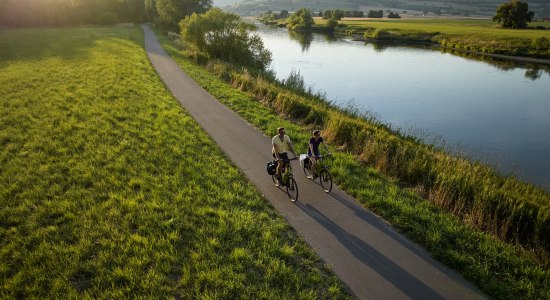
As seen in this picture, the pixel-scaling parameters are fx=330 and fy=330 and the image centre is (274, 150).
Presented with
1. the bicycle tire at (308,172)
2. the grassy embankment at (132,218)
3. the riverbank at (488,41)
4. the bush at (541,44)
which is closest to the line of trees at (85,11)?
the riverbank at (488,41)

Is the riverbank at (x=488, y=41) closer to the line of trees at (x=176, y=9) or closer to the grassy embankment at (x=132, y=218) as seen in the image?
the line of trees at (x=176, y=9)

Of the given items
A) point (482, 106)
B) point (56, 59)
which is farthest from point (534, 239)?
point (56, 59)

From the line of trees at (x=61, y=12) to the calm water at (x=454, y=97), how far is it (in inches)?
2037

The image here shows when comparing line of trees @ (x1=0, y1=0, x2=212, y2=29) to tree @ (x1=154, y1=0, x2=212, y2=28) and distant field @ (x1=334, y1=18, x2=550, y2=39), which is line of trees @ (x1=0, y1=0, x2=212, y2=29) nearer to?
tree @ (x1=154, y1=0, x2=212, y2=28)

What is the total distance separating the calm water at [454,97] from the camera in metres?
19.7

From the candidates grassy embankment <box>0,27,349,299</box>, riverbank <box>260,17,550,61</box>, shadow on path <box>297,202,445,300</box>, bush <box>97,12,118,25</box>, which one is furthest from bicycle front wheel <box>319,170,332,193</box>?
bush <box>97,12,118,25</box>

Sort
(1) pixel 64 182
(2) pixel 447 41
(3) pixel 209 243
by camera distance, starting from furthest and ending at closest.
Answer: (2) pixel 447 41, (1) pixel 64 182, (3) pixel 209 243

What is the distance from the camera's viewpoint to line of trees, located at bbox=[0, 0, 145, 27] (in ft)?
213

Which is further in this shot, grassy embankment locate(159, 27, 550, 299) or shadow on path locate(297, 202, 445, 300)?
grassy embankment locate(159, 27, 550, 299)

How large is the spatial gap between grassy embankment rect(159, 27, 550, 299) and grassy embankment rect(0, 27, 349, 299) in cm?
300

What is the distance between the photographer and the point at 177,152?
12359 mm

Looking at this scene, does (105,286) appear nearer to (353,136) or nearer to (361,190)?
(361,190)

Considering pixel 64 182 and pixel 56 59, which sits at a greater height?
pixel 56 59

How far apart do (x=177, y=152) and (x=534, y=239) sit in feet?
36.6
